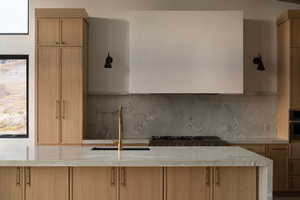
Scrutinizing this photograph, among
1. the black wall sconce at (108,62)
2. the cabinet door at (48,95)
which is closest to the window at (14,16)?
the cabinet door at (48,95)

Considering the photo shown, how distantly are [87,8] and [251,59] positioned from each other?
2679 millimetres

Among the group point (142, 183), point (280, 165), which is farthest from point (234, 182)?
point (280, 165)

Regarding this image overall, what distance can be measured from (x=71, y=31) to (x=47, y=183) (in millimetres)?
2865

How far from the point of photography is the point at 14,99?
21.1 ft

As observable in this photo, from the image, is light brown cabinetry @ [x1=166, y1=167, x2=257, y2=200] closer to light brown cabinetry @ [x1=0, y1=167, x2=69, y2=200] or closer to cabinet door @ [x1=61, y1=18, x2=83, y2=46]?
light brown cabinetry @ [x1=0, y1=167, x2=69, y2=200]

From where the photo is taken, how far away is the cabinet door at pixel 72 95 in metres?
5.84

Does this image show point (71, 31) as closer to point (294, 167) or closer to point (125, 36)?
point (125, 36)

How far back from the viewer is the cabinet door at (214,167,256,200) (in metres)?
3.59

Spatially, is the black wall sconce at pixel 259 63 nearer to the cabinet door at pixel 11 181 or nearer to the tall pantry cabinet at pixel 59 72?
the tall pantry cabinet at pixel 59 72

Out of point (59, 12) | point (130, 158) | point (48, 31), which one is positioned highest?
point (59, 12)

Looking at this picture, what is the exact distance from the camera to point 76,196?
3.57 meters

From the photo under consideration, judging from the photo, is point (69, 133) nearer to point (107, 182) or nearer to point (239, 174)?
point (107, 182)

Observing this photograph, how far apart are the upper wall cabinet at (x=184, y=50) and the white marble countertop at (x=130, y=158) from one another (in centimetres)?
212

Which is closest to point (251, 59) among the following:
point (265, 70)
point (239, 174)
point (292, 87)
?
point (265, 70)
